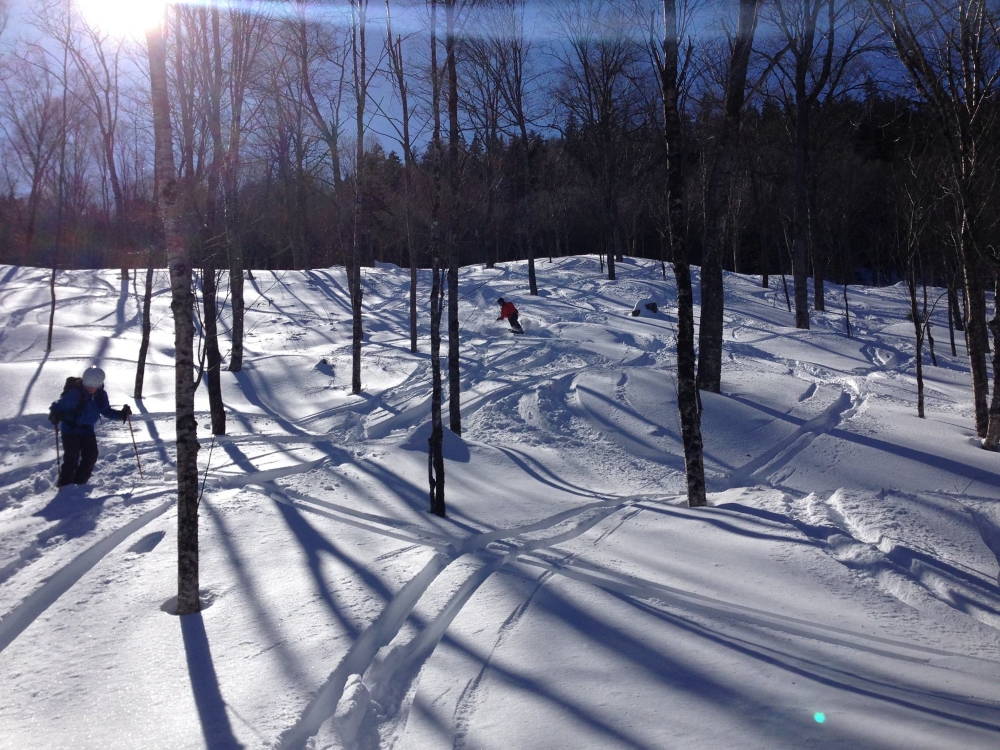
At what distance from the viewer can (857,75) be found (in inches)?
820

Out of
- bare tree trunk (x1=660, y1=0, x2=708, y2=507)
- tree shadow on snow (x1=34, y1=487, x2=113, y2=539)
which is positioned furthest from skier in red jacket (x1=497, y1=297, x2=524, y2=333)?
tree shadow on snow (x1=34, y1=487, x2=113, y2=539)

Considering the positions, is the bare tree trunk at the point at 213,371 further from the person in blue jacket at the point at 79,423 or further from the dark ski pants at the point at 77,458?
the dark ski pants at the point at 77,458

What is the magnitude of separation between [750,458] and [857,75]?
17.4 meters

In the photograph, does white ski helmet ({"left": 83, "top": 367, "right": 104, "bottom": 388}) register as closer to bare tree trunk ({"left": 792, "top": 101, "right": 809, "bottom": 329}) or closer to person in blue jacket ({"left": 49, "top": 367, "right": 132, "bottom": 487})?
person in blue jacket ({"left": 49, "top": 367, "right": 132, "bottom": 487})

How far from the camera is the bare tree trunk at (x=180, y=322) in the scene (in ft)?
15.7

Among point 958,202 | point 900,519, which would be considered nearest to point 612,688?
point 900,519

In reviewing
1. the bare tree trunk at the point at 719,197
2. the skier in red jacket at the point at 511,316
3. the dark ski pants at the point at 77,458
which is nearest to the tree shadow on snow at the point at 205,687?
the dark ski pants at the point at 77,458

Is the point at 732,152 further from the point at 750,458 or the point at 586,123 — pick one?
the point at 586,123

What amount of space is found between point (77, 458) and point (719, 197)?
10216mm

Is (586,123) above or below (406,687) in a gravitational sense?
above

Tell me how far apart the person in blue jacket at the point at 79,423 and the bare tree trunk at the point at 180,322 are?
413 cm

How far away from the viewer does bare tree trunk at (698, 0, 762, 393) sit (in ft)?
32.8

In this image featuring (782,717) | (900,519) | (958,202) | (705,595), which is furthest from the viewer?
(958,202)

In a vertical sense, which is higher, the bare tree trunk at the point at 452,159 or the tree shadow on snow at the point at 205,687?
the bare tree trunk at the point at 452,159
